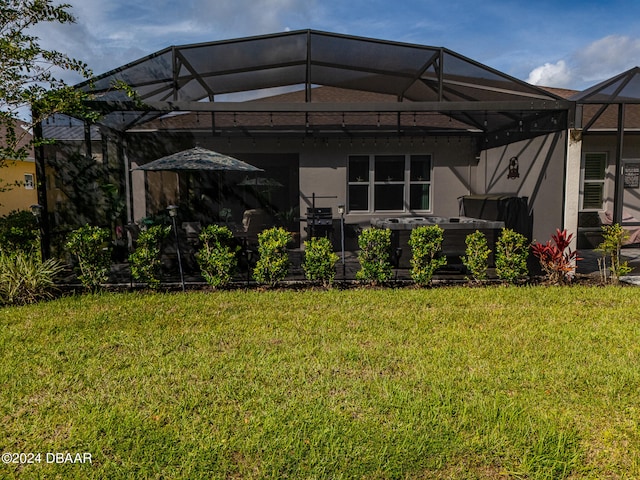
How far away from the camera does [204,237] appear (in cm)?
621

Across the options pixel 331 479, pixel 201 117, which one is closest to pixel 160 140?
pixel 201 117

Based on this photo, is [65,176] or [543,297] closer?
[543,297]

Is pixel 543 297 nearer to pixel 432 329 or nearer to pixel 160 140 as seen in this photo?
pixel 432 329

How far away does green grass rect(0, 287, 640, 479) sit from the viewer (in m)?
2.37

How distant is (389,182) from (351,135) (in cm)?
163

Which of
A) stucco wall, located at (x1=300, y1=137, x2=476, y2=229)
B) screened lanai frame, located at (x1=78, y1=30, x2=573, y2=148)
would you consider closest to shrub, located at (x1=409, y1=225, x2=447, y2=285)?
screened lanai frame, located at (x1=78, y1=30, x2=573, y2=148)

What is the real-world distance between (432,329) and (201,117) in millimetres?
7994

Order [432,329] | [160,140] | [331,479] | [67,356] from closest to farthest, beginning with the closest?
[331,479], [67,356], [432,329], [160,140]

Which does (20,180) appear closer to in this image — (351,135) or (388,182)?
(351,135)

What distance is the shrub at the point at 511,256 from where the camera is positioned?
250 inches

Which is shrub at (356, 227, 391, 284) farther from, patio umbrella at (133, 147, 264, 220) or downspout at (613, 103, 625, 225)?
downspout at (613, 103, 625, 225)

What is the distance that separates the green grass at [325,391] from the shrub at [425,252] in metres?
1.13

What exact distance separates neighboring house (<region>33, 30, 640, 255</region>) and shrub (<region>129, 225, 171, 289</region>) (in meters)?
1.72

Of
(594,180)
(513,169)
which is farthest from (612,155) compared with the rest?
(513,169)
